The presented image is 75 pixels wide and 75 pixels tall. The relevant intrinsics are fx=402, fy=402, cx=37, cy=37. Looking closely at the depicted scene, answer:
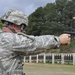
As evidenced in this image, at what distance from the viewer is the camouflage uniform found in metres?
3.73

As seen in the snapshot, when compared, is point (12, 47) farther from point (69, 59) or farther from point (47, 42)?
point (69, 59)

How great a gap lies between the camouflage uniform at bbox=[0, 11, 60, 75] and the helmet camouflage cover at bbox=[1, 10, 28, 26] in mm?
194

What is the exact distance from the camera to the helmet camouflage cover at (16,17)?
3.95 metres

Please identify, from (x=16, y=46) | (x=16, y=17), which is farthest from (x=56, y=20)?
(x=16, y=46)

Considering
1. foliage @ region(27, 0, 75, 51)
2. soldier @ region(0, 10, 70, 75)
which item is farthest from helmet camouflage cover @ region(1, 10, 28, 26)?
foliage @ region(27, 0, 75, 51)

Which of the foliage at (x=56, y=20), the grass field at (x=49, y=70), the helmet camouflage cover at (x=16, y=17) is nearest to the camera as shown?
the helmet camouflage cover at (x=16, y=17)

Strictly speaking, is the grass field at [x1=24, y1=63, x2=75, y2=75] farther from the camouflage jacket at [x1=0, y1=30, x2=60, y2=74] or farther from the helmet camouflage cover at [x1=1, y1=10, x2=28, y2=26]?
the camouflage jacket at [x1=0, y1=30, x2=60, y2=74]

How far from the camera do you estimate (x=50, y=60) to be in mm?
41188

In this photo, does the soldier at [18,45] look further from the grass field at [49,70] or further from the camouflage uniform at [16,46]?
the grass field at [49,70]

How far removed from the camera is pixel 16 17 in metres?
3.98

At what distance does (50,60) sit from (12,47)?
123 feet

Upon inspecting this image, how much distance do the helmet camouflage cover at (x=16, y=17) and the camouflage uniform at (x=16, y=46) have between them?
Answer: 0.19 meters

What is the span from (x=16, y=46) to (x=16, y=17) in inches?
14.8

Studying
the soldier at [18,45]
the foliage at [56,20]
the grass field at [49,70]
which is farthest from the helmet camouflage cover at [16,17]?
the foliage at [56,20]
